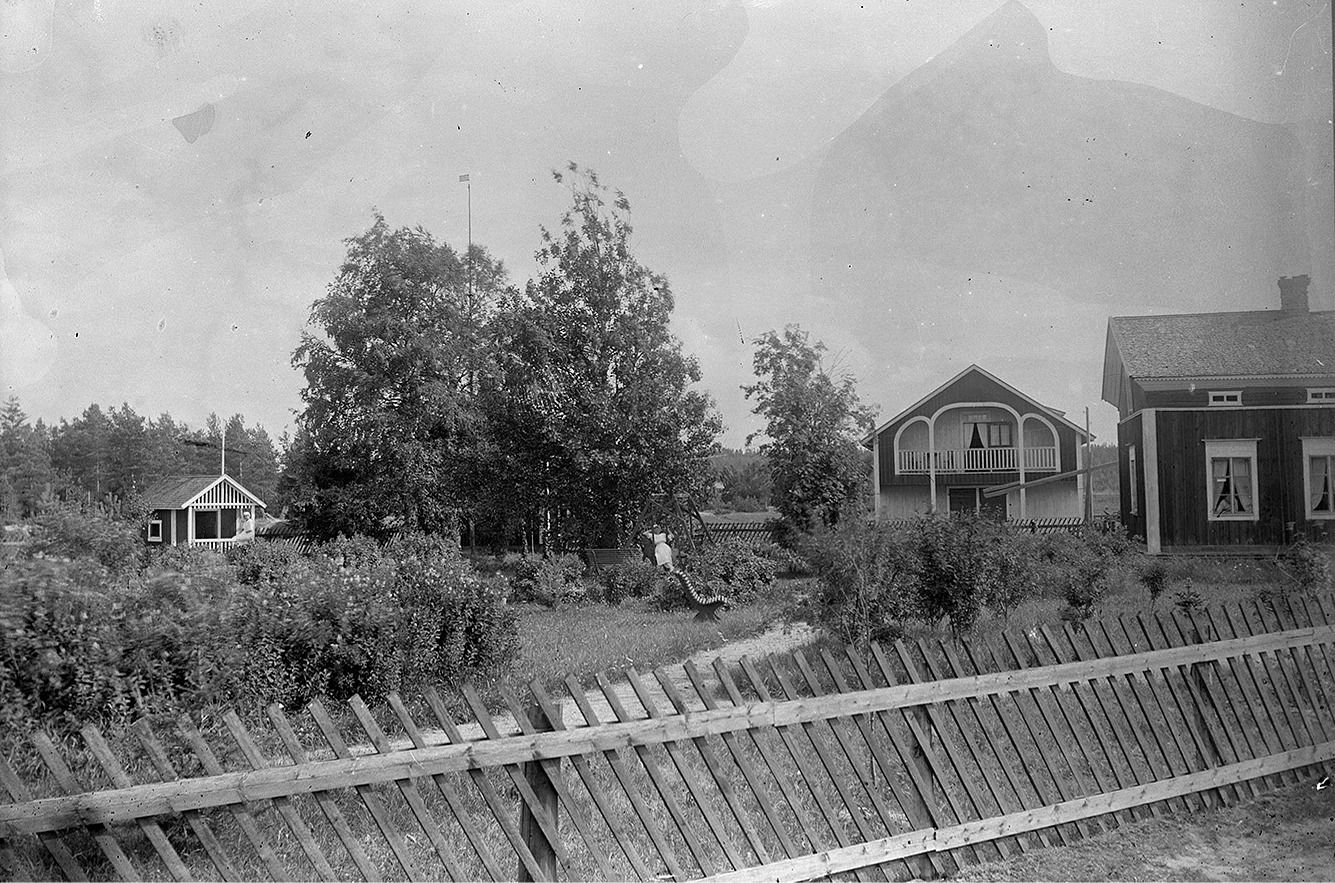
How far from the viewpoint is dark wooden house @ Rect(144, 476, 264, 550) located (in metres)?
9.02

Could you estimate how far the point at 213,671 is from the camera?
5.47m

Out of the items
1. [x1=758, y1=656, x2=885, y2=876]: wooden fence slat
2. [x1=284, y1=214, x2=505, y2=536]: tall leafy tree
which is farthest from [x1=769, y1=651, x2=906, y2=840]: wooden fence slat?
[x1=284, y1=214, x2=505, y2=536]: tall leafy tree

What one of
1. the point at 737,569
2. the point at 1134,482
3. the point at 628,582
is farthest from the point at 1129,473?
the point at 628,582

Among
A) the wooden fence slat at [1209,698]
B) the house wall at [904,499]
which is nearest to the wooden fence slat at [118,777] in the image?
the wooden fence slat at [1209,698]

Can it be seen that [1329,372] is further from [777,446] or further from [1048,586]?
[777,446]

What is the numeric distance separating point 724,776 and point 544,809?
2.38 ft

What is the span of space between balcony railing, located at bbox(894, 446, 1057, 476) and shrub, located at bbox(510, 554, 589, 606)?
25.6 ft

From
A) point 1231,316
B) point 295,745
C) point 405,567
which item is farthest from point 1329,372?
point 405,567

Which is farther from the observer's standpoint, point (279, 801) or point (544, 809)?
point (544, 809)

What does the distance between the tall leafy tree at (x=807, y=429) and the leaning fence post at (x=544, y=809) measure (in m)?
12.4

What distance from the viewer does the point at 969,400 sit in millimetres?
13211

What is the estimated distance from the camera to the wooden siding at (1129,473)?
13812 millimetres

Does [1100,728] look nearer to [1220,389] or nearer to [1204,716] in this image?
[1204,716]

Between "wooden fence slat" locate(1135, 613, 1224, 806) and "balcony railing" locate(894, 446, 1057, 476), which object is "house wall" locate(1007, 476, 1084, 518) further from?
"wooden fence slat" locate(1135, 613, 1224, 806)
